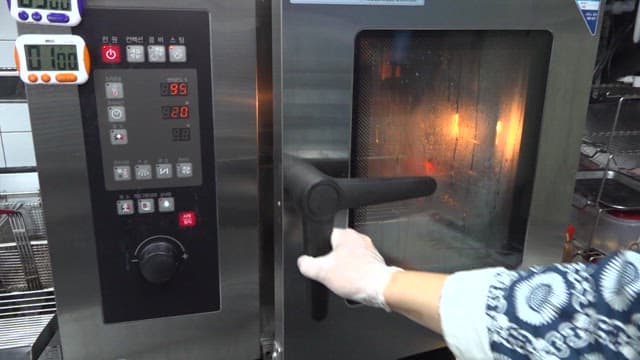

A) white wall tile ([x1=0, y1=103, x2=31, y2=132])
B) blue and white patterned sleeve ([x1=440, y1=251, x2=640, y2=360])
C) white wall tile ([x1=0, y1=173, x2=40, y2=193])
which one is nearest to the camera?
blue and white patterned sleeve ([x1=440, y1=251, x2=640, y2=360])

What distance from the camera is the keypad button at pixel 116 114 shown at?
0.65 meters

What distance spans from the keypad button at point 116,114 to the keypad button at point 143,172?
7 centimetres

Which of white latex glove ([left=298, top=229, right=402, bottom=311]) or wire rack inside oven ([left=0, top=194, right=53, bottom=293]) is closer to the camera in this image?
white latex glove ([left=298, top=229, right=402, bottom=311])

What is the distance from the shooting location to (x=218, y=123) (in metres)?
0.69

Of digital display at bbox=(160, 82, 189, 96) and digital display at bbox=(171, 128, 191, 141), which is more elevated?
digital display at bbox=(160, 82, 189, 96)

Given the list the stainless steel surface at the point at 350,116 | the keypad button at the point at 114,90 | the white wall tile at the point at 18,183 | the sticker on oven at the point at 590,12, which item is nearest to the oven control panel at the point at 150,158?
the keypad button at the point at 114,90

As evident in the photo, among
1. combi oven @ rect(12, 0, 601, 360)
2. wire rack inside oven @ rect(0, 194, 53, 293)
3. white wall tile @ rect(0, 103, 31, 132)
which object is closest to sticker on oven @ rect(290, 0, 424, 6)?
combi oven @ rect(12, 0, 601, 360)

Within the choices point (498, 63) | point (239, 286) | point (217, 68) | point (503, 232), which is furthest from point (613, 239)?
point (217, 68)

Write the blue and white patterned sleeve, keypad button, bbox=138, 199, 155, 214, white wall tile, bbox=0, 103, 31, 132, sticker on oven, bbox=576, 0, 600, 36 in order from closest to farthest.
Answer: the blue and white patterned sleeve, keypad button, bbox=138, 199, 155, 214, sticker on oven, bbox=576, 0, 600, 36, white wall tile, bbox=0, 103, 31, 132

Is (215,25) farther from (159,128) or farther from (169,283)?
(169,283)

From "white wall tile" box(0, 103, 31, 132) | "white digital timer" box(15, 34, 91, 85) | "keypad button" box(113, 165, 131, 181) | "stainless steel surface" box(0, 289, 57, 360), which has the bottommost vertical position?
"stainless steel surface" box(0, 289, 57, 360)

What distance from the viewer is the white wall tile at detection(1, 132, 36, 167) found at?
1190 millimetres

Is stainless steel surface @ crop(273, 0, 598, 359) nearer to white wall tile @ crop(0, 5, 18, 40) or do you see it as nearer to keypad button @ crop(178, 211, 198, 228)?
keypad button @ crop(178, 211, 198, 228)

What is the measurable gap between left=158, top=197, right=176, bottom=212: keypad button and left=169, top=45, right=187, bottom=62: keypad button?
19cm
